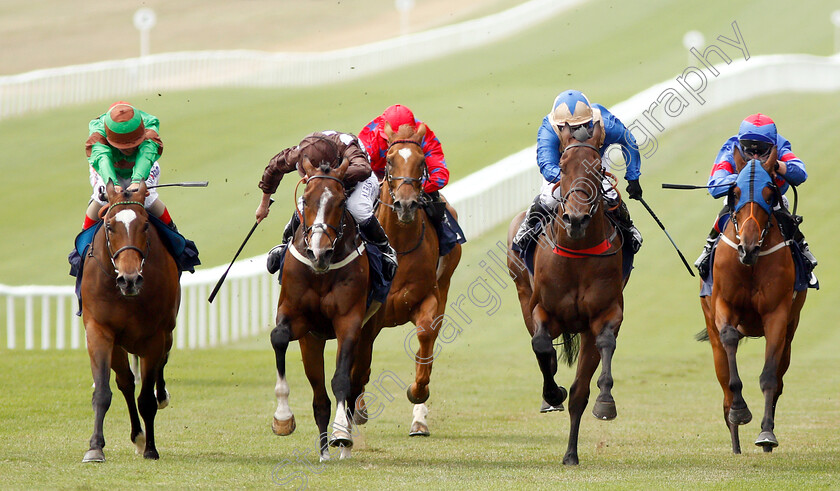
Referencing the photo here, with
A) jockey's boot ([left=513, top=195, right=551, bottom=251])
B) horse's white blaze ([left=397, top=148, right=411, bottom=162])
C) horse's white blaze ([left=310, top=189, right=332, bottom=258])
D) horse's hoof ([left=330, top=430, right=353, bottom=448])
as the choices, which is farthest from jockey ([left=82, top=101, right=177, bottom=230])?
Answer: jockey's boot ([left=513, top=195, right=551, bottom=251])

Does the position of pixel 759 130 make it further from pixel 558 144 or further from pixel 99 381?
pixel 99 381

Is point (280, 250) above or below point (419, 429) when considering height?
above

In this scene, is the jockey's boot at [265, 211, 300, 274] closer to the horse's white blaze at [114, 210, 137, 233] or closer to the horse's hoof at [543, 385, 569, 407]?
the horse's white blaze at [114, 210, 137, 233]

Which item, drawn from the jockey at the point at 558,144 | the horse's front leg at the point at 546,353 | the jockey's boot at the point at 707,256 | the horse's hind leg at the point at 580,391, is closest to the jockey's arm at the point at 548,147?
the jockey at the point at 558,144

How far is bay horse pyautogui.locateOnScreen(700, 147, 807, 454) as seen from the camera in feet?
28.5

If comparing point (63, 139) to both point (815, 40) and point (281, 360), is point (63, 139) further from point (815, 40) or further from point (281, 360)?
point (815, 40)

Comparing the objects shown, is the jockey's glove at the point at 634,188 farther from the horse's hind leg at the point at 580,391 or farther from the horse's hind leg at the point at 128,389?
the horse's hind leg at the point at 128,389

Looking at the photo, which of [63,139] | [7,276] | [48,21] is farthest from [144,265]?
[48,21]

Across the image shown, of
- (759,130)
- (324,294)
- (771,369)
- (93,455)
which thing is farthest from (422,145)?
(93,455)

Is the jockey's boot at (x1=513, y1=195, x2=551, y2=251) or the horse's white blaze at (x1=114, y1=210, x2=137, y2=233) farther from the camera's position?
the jockey's boot at (x1=513, y1=195, x2=551, y2=251)

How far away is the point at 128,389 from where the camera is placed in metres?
8.88

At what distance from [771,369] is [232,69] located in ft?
92.7

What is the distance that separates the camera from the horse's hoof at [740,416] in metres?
8.47

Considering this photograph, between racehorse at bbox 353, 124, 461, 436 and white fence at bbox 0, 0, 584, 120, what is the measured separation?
65.3 feet
